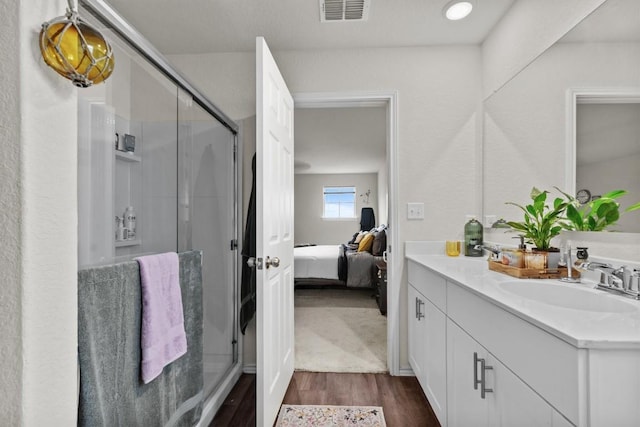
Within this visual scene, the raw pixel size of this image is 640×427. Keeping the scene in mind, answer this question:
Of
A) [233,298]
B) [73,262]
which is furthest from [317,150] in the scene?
[73,262]

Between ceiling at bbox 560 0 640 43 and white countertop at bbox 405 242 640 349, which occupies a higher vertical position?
ceiling at bbox 560 0 640 43

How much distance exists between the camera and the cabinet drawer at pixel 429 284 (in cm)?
157

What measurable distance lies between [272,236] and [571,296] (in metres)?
1.31

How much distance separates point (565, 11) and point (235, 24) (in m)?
1.82

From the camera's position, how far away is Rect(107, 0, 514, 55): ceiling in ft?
6.17

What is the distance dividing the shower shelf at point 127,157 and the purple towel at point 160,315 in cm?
41

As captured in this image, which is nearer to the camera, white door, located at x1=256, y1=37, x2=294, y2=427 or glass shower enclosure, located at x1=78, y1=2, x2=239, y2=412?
glass shower enclosure, located at x1=78, y1=2, x2=239, y2=412

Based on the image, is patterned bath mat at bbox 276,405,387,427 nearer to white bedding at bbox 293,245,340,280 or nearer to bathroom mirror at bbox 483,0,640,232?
bathroom mirror at bbox 483,0,640,232

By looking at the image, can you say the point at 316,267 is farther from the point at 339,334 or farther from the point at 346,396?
the point at 346,396

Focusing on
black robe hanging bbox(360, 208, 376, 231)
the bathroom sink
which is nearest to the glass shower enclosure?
the bathroom sink

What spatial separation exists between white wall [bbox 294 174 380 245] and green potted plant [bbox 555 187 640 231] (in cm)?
664

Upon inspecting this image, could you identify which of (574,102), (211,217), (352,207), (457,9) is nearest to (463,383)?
(574,102)

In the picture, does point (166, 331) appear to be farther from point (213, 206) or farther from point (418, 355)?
point (418, 355)

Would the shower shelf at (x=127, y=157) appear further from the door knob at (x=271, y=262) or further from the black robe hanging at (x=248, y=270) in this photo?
the black robe hanging at (x=248, y=270)
